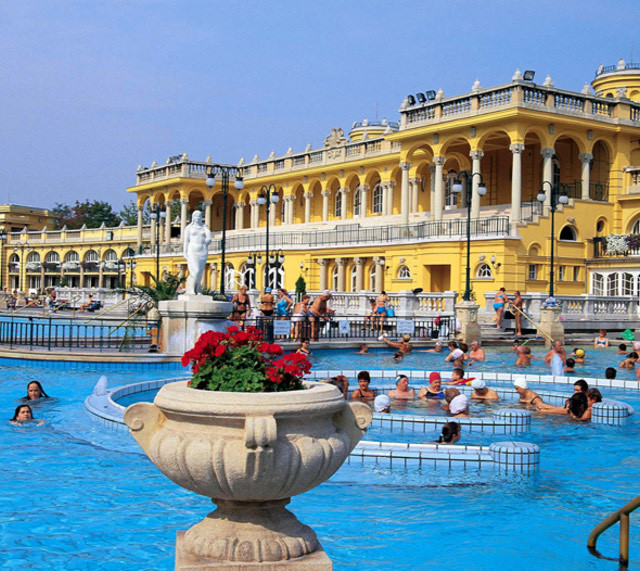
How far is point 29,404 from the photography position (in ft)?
41.6

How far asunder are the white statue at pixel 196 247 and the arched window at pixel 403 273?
68.2ft

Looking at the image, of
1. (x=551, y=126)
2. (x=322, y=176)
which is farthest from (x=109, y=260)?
(x=551, y=126)

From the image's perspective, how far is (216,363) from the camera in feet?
15.2

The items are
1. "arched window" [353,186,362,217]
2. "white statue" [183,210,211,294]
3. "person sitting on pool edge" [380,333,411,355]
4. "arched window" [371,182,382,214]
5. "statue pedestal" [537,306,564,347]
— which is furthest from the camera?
"arched window" [353,186,362,217]

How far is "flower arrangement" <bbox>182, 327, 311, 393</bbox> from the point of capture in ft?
14.6

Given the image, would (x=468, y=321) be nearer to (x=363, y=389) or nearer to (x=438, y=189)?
(x=363, y=389)

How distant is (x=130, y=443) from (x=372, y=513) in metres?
3.94

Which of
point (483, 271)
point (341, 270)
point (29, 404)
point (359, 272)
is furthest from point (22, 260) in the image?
point (29, 404)

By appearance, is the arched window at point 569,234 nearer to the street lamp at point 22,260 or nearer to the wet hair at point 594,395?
the wet hair at point 594,395

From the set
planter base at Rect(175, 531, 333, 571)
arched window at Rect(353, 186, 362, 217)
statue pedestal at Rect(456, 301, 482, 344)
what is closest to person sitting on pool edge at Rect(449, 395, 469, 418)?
planter base at Rect(175, 531, 333, 571)

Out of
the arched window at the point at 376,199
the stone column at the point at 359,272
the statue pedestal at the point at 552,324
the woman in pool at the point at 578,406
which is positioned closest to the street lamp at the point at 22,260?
the arched window at the point at 376,199

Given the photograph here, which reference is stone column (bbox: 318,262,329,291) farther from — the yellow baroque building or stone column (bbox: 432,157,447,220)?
stone column (bbox: 432,157,447,220)

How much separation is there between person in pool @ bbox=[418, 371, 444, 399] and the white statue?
224 inches

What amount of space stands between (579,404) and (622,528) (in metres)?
7.10
